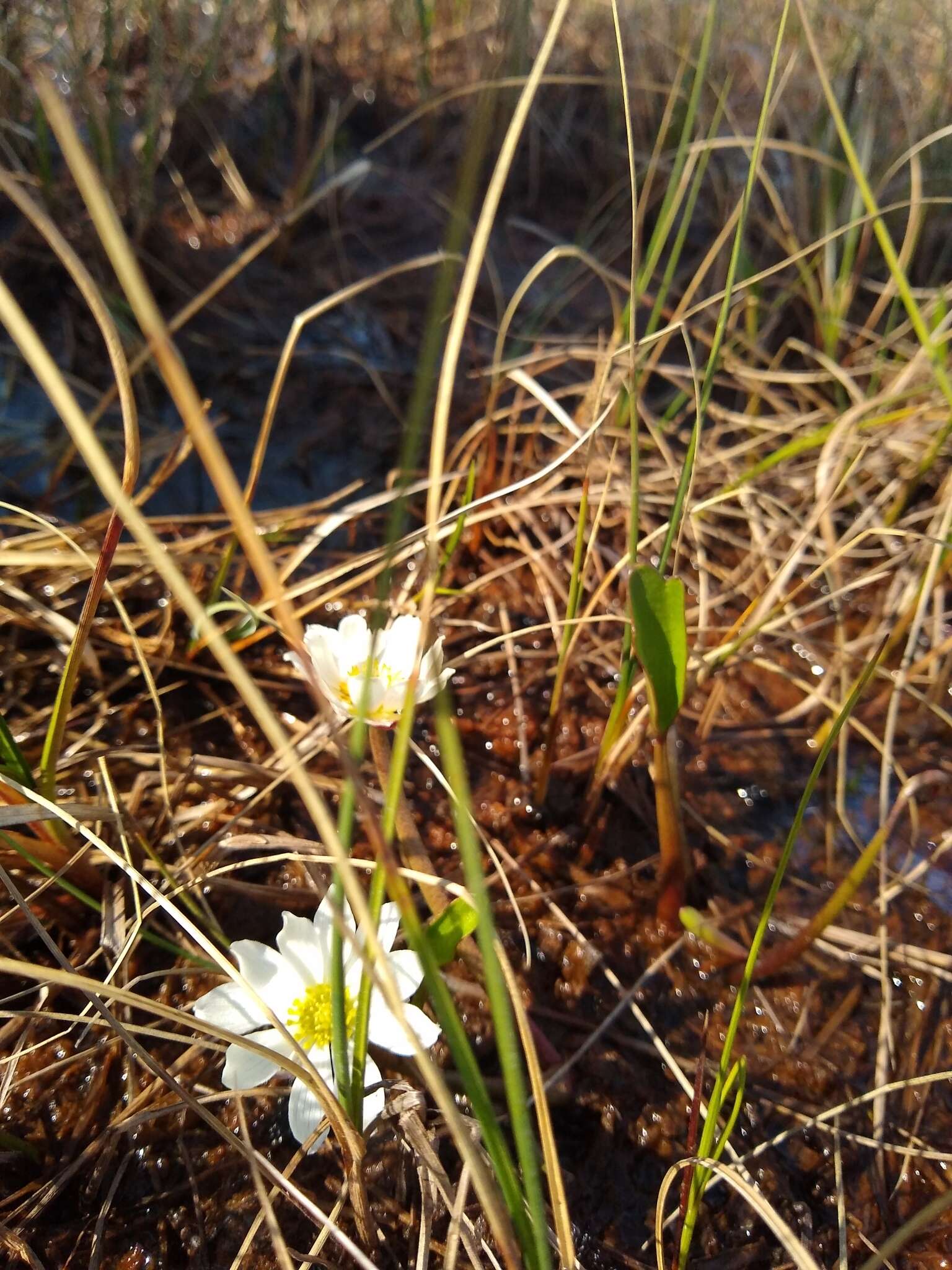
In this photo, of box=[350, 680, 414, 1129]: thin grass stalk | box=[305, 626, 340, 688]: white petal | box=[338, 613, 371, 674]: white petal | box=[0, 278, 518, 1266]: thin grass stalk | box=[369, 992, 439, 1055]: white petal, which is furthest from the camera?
box=[338, 613, 371, 674]: white petal

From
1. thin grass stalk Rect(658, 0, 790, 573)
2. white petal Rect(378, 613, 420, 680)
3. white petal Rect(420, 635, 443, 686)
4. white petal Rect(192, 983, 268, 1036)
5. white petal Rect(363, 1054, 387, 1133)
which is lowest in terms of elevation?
white petal Rect(363, 1054, 387, 1133)

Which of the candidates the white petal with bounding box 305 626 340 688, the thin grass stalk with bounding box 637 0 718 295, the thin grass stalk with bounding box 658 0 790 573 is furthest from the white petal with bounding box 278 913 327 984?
the thin grass stalk with bounding box 637 0 718 295

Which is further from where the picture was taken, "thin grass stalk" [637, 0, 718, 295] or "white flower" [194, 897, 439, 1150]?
"thin grass stalk" [637, 0, 718, 295]

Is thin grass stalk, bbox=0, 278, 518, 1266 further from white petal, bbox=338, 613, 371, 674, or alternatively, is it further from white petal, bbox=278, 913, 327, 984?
white petal, bbox=338, 613, 371, 674

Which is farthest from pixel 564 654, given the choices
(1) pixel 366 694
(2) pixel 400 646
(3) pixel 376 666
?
(1) pixel 366 694

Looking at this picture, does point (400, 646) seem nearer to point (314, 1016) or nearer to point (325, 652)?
point (325, 652)

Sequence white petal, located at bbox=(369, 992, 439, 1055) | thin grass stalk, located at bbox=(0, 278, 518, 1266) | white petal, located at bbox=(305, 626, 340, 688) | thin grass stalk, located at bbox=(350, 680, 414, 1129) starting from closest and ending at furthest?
thin grass stalk, located at bbox=(0, 278, 518, 1266) < thin grass stalk, located at bbox=(350, 680, 414, 1129) < white petal, located at bbox=(369, 992, 439, 1055) < white petal, located at bbox=(305, 626, 340, 688)
